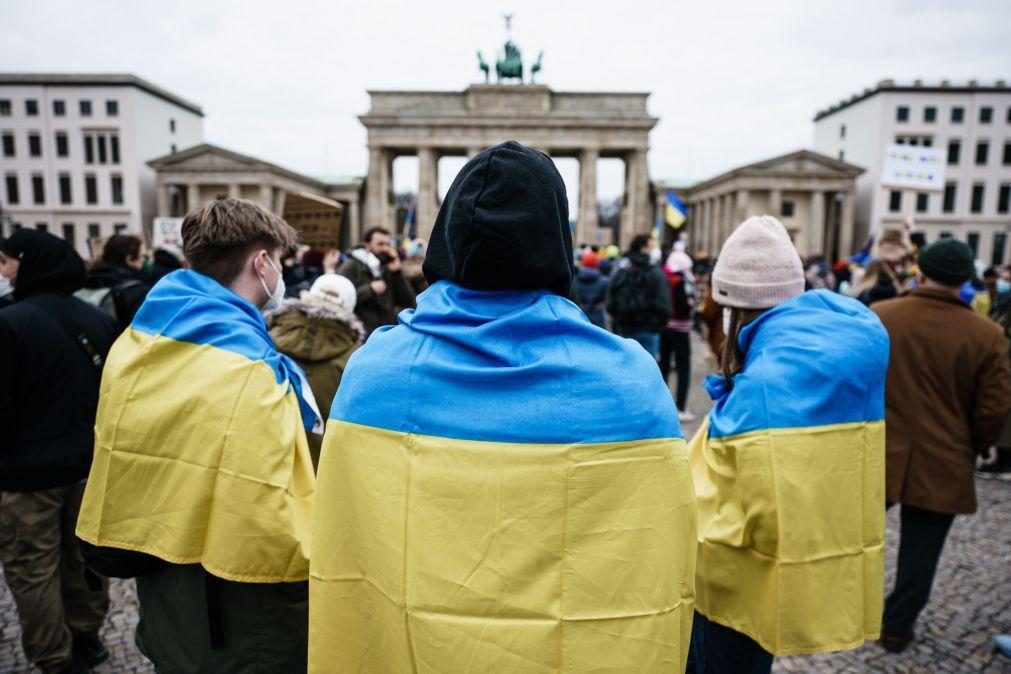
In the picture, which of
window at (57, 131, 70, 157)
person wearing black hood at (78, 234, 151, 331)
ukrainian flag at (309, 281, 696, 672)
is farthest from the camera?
window at (57, 131, 70, 157)

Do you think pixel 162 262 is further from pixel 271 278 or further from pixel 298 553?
pixel 298 553

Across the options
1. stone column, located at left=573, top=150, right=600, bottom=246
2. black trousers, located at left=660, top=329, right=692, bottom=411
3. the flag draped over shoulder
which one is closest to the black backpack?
black trousers, located at left=660, top=329, right=692, bottom=411

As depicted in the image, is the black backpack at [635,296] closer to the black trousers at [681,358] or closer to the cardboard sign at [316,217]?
the black trousers at [681,358]

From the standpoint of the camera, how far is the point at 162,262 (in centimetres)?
593

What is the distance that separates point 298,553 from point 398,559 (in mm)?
681

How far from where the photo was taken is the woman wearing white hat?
352 centimetres

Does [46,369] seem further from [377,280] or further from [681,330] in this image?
[681,330]

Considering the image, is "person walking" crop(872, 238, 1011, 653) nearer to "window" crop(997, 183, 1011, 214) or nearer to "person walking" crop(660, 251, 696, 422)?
"person walking" crop(660, 251, 696, 422)

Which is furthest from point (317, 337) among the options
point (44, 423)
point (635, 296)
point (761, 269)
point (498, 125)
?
point (498, 125)

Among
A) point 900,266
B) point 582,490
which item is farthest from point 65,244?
point 900,266

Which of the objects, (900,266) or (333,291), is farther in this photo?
(900,266)

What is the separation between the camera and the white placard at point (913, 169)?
26.2ft

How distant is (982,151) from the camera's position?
52.3m

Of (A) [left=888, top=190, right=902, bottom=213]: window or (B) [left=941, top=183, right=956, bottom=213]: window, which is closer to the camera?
(A) [left=888, top=190, right=902, bottom=213]: window
